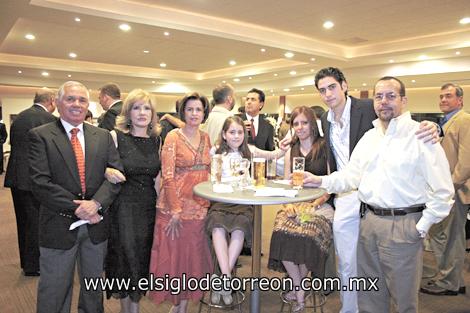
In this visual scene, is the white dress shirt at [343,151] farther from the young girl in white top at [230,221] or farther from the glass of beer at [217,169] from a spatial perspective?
the glass of beer at [217,169]

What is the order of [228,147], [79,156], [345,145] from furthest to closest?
[228,147] < [345,145] < [79,156]

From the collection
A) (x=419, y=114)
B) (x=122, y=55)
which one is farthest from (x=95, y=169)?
(x=419, y=114)

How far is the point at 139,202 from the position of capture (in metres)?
2.49

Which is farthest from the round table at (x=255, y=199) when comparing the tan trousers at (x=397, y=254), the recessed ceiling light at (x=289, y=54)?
the recessed ceiling light at (x=289, y=54)

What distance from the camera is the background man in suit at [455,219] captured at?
10.7ft

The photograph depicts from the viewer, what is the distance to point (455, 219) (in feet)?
11.1

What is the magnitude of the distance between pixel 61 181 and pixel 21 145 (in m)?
2.04

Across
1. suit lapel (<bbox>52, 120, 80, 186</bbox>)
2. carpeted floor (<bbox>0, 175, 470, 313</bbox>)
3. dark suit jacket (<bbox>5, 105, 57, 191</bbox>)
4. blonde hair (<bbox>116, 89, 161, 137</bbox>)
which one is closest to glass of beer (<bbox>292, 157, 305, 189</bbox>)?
blonde hair (<bbox>116, 89, 161, 137</bbox>)

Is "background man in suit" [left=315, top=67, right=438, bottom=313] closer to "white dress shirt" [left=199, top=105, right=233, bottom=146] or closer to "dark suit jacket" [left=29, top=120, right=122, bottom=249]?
"white dress shirt" [left=199, top=105, right=233, bottom=146]

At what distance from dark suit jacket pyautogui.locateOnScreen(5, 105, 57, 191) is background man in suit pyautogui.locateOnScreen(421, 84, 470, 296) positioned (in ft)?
13.1

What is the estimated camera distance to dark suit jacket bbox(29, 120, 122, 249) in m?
2.05

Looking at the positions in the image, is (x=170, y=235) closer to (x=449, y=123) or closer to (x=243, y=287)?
(x=243, y=287)

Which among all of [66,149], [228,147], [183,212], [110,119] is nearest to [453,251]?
[228,147]

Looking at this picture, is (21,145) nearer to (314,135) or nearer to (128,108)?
(128,108)
